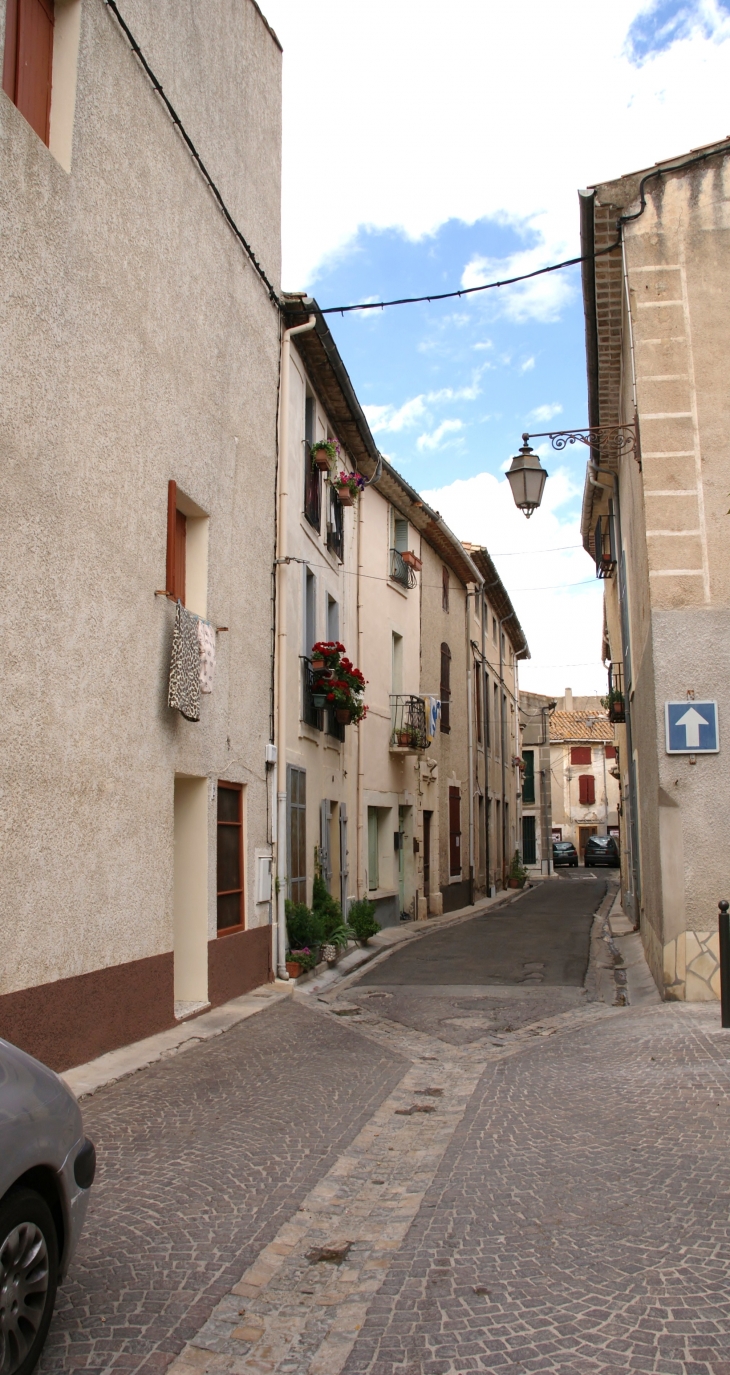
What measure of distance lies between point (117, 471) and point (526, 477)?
14.0ft

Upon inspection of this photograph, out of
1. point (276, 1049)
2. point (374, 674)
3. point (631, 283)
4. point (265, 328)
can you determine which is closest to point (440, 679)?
point (374, 674)

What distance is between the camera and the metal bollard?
7931 millimetres

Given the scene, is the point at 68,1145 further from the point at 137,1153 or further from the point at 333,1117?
the point at 333,1117

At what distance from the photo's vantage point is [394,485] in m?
19.5

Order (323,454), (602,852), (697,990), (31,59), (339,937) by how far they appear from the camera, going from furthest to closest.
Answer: (602,852) < (323,454) < (339,937) < (697,990) < (31,59)

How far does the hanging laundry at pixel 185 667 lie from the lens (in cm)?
871

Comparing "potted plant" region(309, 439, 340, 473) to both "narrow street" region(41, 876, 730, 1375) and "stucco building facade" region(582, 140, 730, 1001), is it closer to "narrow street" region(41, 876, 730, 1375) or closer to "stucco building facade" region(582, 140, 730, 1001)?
"stucco building facade" region(582, 140, 730, 1001)

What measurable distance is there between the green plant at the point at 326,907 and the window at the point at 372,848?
4668mm

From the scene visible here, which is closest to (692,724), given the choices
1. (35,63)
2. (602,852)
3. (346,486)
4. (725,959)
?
(725,959)

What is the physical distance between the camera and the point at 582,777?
210 feet

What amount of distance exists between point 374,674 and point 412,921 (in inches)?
192

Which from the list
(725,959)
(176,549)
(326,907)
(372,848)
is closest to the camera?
(725,959)

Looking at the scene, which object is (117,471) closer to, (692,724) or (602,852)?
(692,724)

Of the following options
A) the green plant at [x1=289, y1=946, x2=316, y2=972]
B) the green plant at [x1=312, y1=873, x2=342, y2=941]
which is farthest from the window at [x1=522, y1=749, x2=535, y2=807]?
the green plant at [x1=289, y1=946, x2=316, y2=972]
